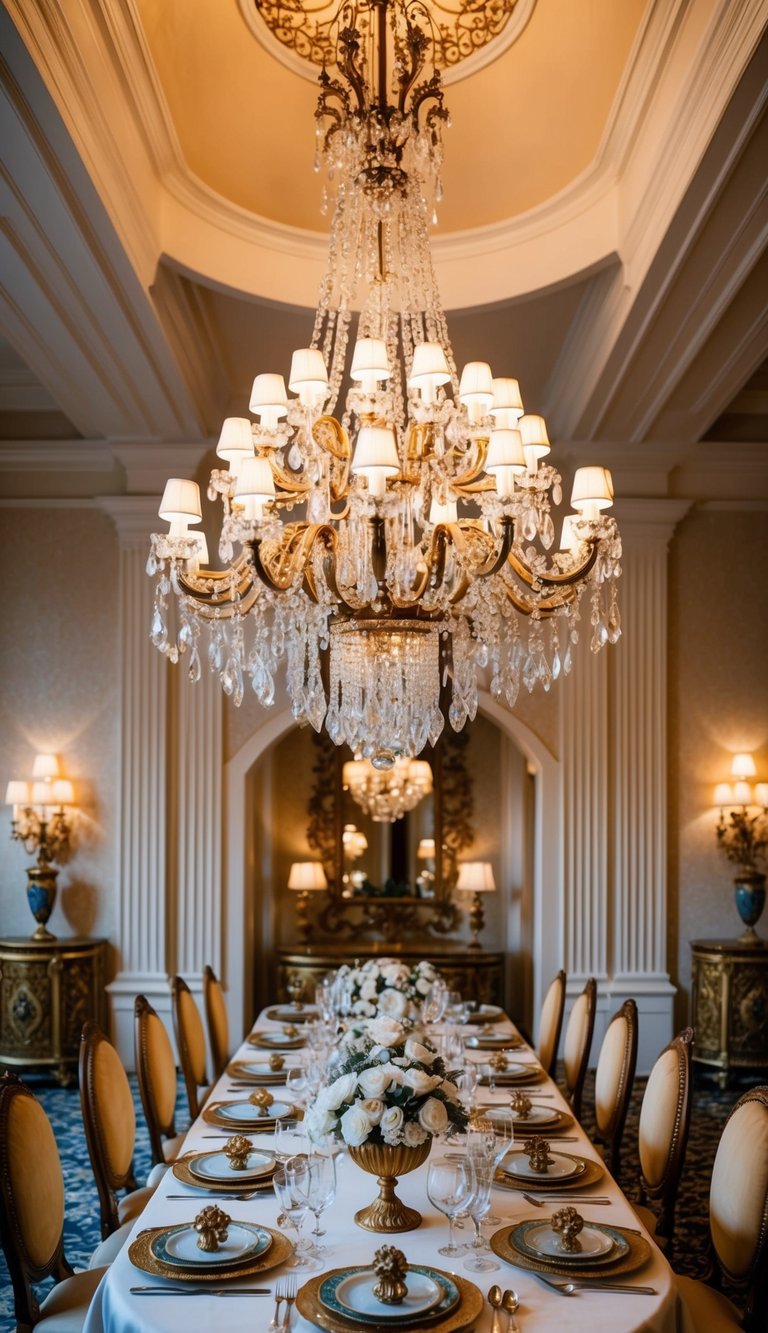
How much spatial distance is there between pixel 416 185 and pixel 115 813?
439 cm

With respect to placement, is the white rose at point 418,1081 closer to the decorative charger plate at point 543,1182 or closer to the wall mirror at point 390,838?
the decorative charger plate at point 543,1182

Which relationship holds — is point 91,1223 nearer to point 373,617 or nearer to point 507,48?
point 373,617

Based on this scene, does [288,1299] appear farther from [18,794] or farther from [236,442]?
[18,794]

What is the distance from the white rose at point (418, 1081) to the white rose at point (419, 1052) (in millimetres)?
57

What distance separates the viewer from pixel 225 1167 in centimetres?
324

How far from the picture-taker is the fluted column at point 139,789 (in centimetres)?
711

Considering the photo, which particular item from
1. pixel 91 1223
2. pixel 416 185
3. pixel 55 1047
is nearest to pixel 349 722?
pixel 416 185

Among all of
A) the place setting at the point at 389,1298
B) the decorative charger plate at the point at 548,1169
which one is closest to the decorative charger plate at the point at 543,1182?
the decorative charger plate at the point at 548,1169

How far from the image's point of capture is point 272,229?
18.1 feet

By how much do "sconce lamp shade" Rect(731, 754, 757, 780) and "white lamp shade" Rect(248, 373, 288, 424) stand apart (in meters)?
4.24

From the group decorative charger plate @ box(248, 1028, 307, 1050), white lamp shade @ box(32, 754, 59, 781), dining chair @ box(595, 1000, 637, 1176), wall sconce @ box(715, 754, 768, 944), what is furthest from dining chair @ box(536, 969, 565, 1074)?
white lamp shade @ box(32, 754, 59, 781)

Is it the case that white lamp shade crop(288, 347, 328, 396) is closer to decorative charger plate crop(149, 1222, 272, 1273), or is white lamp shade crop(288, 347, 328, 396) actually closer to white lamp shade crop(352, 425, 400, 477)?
white lamp shade crop(352, 425, 400, 477)

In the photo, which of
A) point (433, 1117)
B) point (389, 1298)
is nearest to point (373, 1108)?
point (433, 1117)

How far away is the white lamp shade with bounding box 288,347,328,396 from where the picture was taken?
4.00 meters
